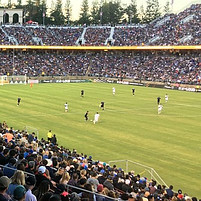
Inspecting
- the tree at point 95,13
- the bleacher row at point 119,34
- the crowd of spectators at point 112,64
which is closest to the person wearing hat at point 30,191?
the crowd of spectators at point 112,64

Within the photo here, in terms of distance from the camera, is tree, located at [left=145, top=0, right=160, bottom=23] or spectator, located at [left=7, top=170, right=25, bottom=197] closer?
spectator, located at [left=7, top=170, right=25, bottom=197]

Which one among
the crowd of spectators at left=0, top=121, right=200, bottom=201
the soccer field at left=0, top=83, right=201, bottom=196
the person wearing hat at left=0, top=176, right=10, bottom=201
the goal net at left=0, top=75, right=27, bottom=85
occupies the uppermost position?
the person wearing hat at left=0, top=176, right=10, bottom=201

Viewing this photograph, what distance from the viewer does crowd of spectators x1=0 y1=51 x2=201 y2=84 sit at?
246 ft

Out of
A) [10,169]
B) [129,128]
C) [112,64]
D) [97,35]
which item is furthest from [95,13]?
[10,169]

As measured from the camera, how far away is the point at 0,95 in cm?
5100

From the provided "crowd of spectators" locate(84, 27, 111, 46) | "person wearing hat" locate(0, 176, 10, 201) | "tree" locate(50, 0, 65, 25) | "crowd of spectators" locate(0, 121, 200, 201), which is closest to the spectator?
"crowd of spectators" locate(0, 121, 200, 201)

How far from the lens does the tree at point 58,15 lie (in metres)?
136

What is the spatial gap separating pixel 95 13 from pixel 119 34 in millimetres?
49949

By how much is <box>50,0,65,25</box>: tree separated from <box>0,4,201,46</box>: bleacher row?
117 ft

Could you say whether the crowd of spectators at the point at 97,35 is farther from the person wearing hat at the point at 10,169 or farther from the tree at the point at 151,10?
the person wearing hat at the point at 10,169

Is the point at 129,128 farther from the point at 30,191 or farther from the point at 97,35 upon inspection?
the point at 97,35

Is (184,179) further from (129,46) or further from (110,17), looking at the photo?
(110,17)

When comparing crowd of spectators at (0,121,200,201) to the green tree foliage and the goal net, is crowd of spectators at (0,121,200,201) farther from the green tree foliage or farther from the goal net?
the green tree foliage

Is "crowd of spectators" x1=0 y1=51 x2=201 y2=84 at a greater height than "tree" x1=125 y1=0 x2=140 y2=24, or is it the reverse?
"tree" x1=125 y1=0 x2=140 y2=24
